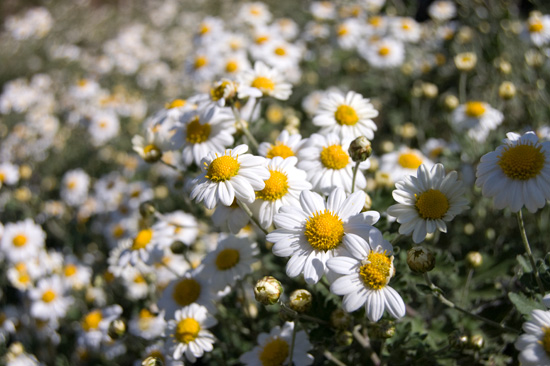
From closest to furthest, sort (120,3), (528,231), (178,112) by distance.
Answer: (178,112)
(528,231)
(120,3)

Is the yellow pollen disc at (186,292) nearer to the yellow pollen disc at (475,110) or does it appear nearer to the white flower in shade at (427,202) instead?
the white flower in shade at (427,202)

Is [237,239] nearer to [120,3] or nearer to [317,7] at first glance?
[317,7]

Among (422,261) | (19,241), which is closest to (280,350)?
(422,261)

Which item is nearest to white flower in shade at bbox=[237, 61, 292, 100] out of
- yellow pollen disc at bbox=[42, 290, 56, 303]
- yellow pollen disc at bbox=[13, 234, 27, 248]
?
yellow pollen disc at bbox=[42, 290, 56, 303]

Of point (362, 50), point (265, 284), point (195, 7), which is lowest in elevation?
point (195, 7)

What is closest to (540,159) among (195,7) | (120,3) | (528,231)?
(528,231)

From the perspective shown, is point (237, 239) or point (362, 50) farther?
point (362, 50)
